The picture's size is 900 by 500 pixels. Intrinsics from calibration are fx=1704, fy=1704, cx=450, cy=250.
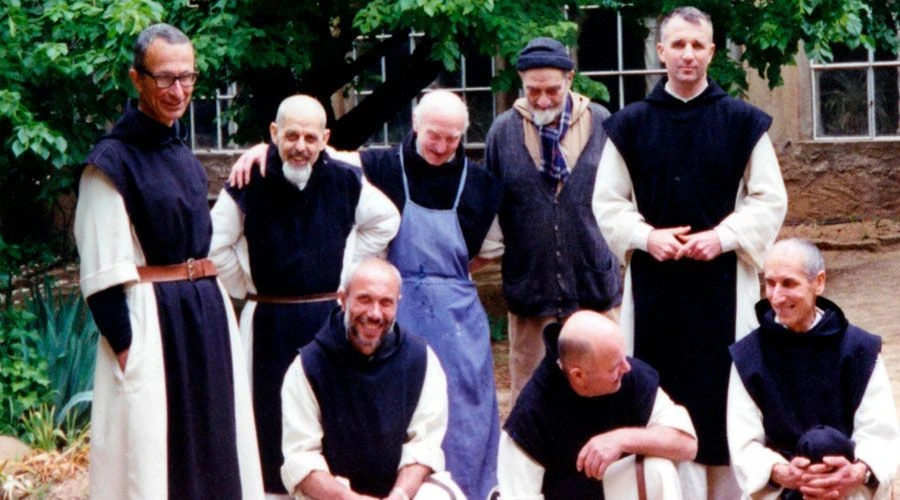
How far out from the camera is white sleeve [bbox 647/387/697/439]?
17.1ft

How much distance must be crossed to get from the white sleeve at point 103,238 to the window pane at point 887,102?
9569 millimetres

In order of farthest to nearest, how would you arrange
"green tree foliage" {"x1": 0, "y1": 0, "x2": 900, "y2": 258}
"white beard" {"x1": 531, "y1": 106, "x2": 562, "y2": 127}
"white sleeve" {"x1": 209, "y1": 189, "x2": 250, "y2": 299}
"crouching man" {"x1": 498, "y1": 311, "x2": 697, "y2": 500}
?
"green tree foliage" {"x1": 0, "y1": 0, "x2": 900, "y2": 258}, "white beard" {"x1": 531, "y1": 106, "x2": 562, "y2": 127}, "white sleeve" {"x1": 209, "y1": 189, "x2": 250, "y2": 299}, "crouching man" {"x1": 498, "y1": 311, "x2": 697, "y2": 500}

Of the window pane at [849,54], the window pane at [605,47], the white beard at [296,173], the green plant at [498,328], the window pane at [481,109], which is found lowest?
the green plant at [498,328]

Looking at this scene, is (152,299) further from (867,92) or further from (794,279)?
(867,92)

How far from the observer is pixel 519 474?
5238 mm

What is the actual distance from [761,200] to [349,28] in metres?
5.16

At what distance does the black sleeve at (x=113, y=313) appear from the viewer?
5.09 meters

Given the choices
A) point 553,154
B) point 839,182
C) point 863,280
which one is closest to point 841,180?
point 839,182

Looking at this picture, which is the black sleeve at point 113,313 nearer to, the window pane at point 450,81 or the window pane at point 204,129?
the window pane at point 450,81

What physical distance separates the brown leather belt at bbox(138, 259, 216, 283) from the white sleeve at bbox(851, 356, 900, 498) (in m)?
2.08

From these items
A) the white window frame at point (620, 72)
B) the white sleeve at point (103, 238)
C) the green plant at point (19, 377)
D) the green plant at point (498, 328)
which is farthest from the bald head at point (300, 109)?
the white window frame at point (620, 72)

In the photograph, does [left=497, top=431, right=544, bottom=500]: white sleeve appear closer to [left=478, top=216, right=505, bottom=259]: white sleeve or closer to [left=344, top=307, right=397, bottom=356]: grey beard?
[left=344, top=307, right=397, bottom=356]: grey beard

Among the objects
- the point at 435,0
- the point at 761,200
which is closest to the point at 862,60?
the point at 435,0

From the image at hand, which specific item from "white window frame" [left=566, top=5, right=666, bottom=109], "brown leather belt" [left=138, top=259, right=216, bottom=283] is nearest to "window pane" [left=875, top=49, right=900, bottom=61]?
"white window frame" [left=566, top=5, right=666, bottom=109]
